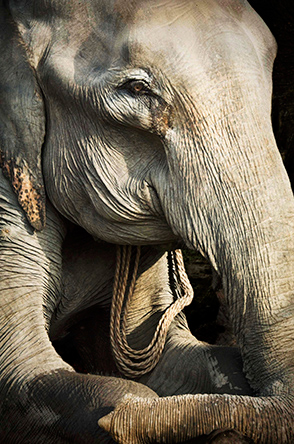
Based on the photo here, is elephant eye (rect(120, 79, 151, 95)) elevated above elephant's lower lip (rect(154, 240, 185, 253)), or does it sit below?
above

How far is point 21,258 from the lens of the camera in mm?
2043

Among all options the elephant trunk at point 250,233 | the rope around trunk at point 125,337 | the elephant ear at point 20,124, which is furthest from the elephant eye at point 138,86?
the rope around trunk at point 125,337

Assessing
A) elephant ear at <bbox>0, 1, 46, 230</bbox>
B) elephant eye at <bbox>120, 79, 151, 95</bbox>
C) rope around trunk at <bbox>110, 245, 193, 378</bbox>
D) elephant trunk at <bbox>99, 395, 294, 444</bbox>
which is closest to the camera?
elephant trunk at <bbox>99, 395, 294, 444</bbox>

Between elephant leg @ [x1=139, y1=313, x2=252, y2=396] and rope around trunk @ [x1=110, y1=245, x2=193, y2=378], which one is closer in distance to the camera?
elephant leg @ [x1=139, y1=313, x2=252, y2=396]

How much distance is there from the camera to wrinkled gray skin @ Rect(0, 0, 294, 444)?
168cm

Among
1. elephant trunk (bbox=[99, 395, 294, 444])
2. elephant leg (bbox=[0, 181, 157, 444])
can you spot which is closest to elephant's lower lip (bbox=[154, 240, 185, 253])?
elephant leg (bbox=[0, 181, 157, 444])

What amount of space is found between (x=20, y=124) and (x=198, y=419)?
816 millimetres

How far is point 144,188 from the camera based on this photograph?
1847mm

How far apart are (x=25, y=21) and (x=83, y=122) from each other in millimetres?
283

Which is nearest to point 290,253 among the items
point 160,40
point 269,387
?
point 269,387

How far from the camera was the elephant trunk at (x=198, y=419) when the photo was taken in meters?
1.58

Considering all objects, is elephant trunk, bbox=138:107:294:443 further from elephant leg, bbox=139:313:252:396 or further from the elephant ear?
the elephant ear

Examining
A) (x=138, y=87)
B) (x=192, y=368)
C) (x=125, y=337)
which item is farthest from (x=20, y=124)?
(x=192, y=368)

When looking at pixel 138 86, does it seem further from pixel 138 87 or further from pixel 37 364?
pixel 37 364
